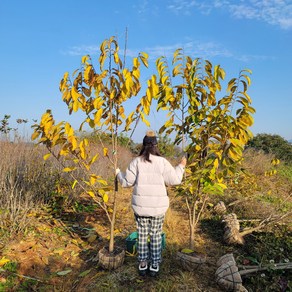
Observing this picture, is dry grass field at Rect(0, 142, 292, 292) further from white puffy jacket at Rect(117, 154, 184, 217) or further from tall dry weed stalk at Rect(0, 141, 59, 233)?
white puffy jacket at Rect(117, 154, 184, 217)

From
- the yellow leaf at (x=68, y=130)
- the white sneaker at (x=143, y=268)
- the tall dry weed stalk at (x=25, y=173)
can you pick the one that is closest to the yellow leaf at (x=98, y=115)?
the yellow leaf at (x=68, y=130)

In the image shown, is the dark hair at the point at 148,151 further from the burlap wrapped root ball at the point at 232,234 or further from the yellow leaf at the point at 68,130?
the burlap wrapped root ball at the point at 232,234

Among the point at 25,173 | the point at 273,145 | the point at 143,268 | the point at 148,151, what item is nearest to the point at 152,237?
the point at 143,268

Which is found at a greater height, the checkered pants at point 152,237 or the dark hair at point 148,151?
the dark hair at point 148,151

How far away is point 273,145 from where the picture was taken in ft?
53.0

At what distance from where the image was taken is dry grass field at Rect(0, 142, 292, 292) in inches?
116

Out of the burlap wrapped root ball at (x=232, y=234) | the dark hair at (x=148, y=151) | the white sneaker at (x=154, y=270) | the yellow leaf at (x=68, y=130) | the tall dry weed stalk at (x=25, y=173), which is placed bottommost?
the white sneaker at (x=154, y=270)

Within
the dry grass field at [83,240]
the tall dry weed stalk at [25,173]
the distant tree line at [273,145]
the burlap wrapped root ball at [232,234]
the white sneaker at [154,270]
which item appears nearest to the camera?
the dry grass field at [83,240]

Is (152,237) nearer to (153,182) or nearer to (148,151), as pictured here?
(153,182)

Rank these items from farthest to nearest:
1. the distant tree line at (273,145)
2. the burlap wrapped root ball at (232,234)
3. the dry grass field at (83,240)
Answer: the distant tree line at (273,145) → the burlap wrapped root ball at (232,234) → the dry grass field at (83,240)

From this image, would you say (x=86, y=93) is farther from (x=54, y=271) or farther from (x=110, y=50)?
(x=54, y=271)

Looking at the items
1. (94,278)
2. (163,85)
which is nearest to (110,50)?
(163,85)

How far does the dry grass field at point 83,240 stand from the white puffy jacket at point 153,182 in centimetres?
69

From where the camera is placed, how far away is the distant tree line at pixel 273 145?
15.7 m
